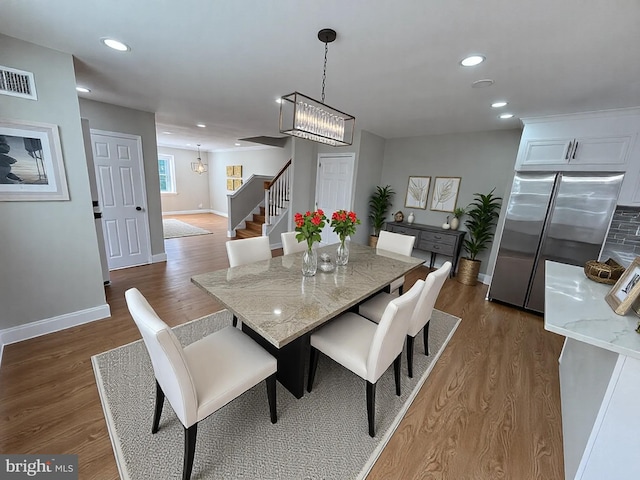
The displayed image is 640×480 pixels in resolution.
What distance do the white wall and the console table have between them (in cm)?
417

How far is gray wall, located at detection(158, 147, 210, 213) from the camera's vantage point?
868 cm

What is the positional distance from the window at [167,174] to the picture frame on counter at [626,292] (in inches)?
400

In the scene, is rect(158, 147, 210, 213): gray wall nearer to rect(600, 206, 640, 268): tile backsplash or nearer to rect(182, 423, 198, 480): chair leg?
rect(182, 423, 198, 480): chair leg

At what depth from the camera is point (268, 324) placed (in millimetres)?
1267

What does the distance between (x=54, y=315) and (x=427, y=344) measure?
3.38 meters

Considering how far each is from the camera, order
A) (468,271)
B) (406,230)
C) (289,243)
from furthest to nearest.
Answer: (406,230), (468,271), (289,243)

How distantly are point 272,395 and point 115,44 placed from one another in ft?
8.90

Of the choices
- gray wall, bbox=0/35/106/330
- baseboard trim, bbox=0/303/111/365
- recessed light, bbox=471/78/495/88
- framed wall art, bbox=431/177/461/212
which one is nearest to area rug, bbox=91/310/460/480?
baseboard trim, bbox=0/303/111/365

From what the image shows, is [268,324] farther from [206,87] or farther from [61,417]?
[206,87]

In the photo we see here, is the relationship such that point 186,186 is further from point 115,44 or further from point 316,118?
point 316,118

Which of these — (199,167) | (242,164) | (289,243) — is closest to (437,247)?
(289,243)

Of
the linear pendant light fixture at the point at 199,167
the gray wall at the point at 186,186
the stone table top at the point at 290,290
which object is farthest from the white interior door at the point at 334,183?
the gray wall at the point at 186,186

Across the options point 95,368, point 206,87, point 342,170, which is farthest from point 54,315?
point 342,170

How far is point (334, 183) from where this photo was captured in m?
4.96
